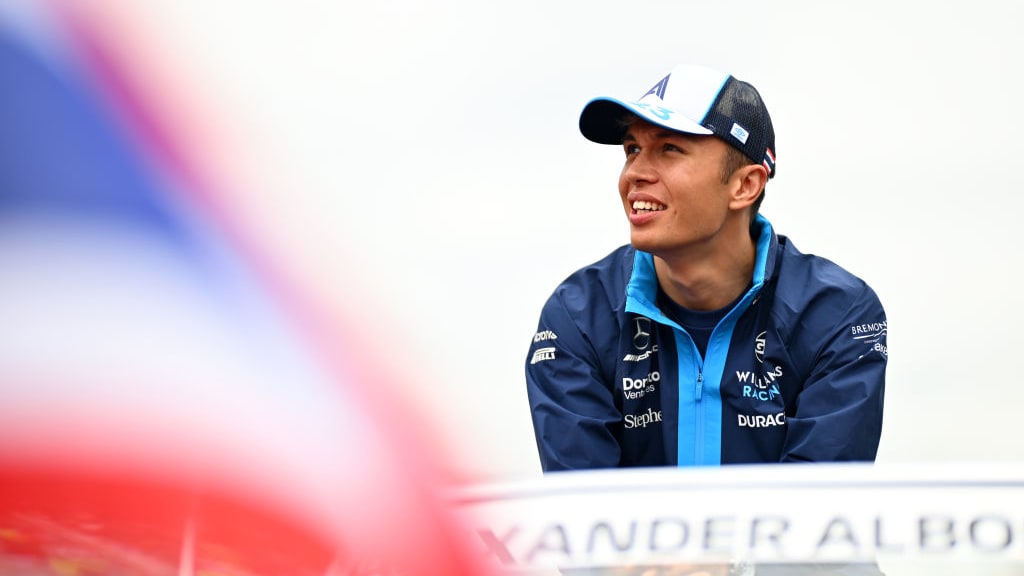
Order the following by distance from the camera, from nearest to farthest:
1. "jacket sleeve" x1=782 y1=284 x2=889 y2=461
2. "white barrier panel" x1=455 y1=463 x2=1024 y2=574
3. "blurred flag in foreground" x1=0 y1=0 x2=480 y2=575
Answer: "blurred flag in foreground" x1=0 y1=0 x2=480 y2=575 → "white barrier panel" x1=455 y1=463 x2=1024 y2=574 → "jacket sleeve" x1=782 y1=284 x2=889 y2=461

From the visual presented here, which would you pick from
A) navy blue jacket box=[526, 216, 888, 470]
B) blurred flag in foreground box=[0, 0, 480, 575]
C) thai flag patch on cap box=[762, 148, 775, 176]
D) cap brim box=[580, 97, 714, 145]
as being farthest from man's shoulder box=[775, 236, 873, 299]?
blurred flag in foreground box=[0, 0, 480, 575]

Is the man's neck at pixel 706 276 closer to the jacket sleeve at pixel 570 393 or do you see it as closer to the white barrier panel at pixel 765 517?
the jacket sleeve at pixel 570 393

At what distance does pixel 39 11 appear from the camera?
1012 millimetres

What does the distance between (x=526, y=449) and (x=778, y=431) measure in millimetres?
712

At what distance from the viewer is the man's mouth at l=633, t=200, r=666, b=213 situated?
63.7 inches

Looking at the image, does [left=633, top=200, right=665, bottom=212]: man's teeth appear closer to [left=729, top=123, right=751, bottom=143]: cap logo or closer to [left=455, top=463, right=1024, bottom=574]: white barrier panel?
[left=729, top=123, right=751, bottom=143]: cap logo

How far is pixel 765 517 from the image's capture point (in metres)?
0.73

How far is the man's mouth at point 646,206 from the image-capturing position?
162 centimetres

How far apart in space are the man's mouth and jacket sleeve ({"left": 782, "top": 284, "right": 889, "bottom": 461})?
26 cm

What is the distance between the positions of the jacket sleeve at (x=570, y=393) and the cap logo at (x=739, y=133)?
1.02ft

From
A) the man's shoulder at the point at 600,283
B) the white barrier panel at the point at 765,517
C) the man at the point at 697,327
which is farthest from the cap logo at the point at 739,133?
the white barrier panel at the point at 765,517

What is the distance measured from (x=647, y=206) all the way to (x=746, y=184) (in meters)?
0.16

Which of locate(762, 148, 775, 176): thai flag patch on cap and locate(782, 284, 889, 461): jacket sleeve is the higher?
locate(762, 148, 775, 176): thai flag patch on cap

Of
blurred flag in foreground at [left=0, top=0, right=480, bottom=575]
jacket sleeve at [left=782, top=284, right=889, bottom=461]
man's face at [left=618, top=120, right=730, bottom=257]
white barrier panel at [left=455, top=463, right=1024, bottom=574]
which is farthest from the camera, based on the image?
man's face at [left=618, top=120, right=730, bottom=257]
